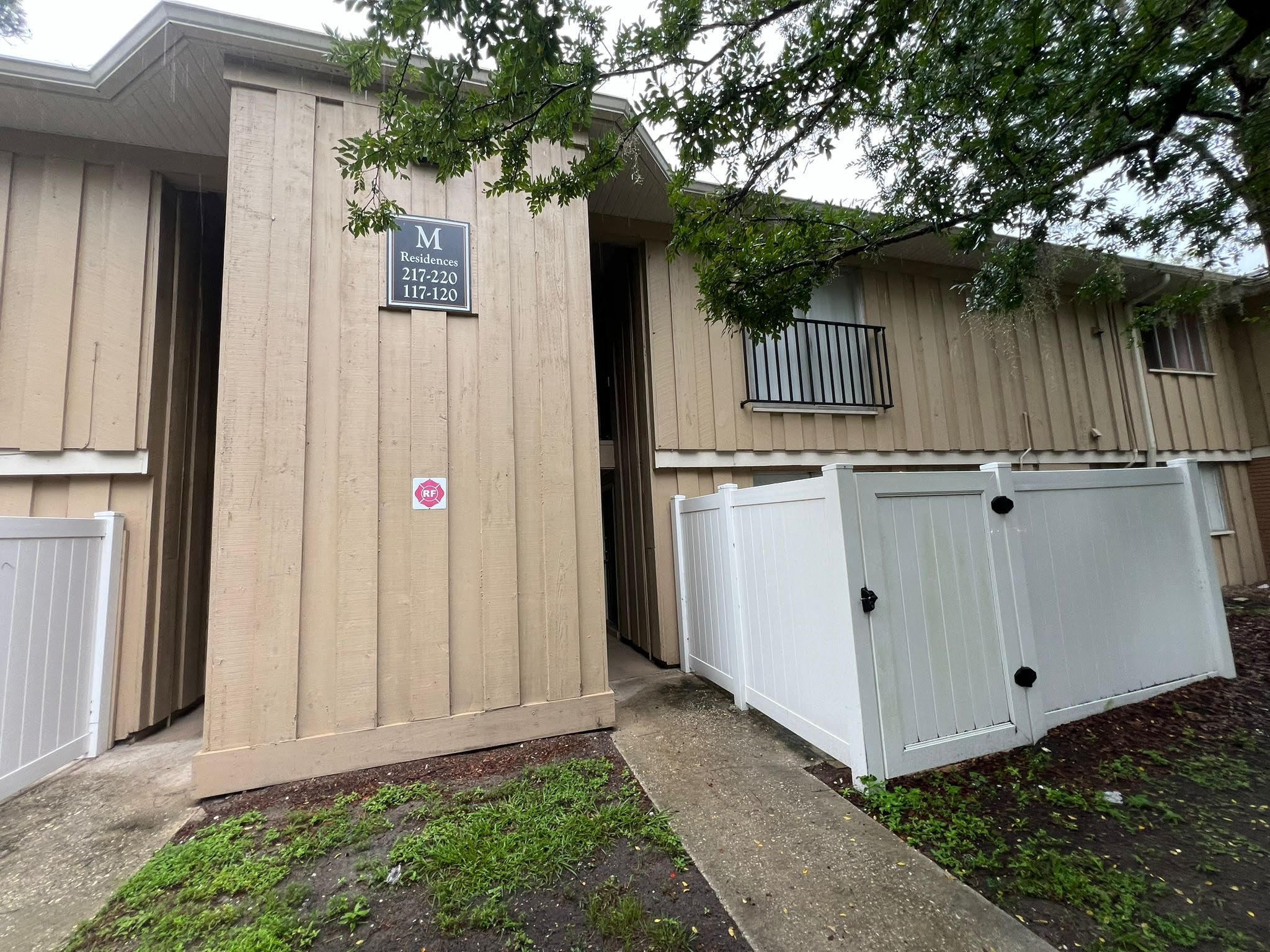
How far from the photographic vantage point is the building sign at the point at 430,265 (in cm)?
320

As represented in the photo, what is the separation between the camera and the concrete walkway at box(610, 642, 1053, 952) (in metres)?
1.57

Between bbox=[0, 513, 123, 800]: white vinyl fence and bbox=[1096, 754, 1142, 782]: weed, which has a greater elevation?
bbox=[0, 513, 123, 800]: white vinyl fence

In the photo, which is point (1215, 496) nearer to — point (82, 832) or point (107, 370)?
point (82, 832)

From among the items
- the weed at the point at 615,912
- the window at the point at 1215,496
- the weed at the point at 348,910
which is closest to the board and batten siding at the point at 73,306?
the weed at the point at 348,910

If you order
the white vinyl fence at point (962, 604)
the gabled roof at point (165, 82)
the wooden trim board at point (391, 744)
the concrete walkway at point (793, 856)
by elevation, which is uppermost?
the gabled roof at point (165, 82)

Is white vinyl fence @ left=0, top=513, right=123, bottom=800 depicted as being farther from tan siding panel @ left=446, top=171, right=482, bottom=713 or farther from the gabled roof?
the gabled roof

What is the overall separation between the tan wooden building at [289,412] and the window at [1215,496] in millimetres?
8273

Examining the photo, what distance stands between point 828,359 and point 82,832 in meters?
6.49

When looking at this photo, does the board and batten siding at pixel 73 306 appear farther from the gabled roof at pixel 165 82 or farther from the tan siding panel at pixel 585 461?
the tan siding panel at pixel 585 461

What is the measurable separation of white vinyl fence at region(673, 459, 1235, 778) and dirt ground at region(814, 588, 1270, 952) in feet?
0.53

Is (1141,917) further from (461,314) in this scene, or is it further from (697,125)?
(461,314)

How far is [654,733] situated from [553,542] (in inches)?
54.6

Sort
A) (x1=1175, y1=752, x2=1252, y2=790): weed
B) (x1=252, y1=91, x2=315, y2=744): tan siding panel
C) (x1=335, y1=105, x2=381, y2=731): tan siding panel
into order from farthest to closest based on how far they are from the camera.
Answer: (x1=335, y1=105, x2=381, y2=731): tan siding panel → (x1=252, y1=91, x2=315, y2=744): tan siding panel → (x1=1175, y1=752, x2=1252, y2=790): weed

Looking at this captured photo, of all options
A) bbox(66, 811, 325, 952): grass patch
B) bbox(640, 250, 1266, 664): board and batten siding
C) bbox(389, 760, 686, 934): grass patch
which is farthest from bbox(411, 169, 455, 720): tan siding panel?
bbox(640, 250, 1266, 664): board and batten siding
